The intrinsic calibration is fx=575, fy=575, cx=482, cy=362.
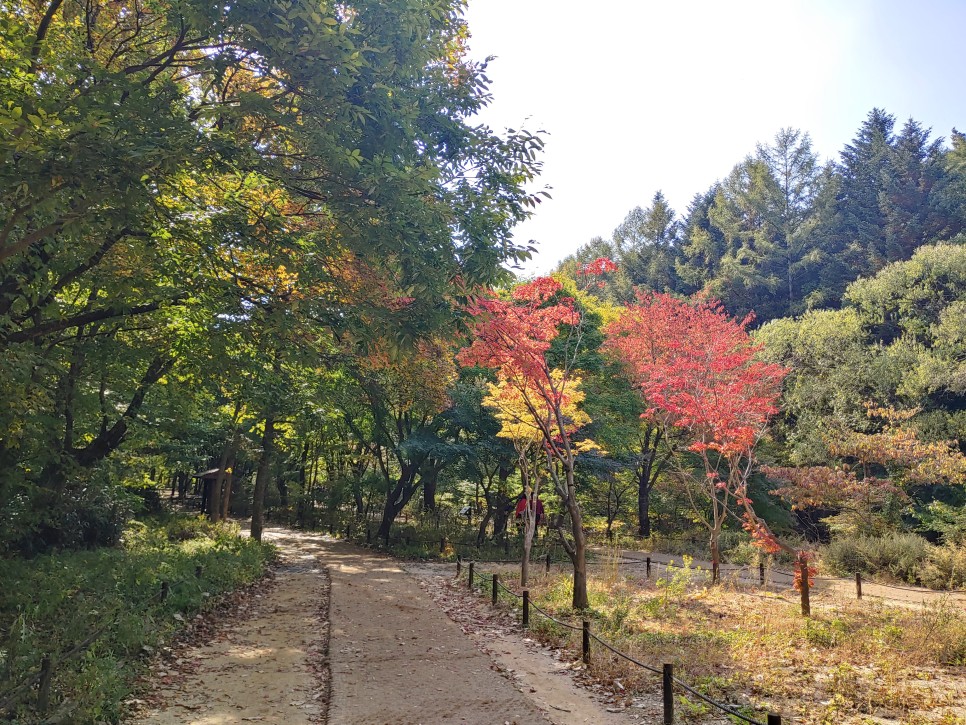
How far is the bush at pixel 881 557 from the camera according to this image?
56.8 feet

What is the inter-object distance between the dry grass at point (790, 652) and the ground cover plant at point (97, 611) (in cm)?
619

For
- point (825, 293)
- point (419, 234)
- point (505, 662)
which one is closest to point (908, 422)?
point (825, 293)

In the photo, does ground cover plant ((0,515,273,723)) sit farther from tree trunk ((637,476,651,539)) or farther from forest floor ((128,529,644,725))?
tree trunk ((637,476,651,539))

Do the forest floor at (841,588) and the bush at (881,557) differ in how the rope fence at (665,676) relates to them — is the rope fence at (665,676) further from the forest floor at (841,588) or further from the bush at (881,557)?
the bush at (881,557)

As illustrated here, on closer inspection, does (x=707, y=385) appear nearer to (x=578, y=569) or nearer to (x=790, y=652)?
(x=578, y=569)

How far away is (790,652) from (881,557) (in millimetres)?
12287

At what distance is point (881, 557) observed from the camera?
18109mm

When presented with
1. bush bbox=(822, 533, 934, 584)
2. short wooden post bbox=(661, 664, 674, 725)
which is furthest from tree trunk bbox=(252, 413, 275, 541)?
bush bbox=(822, 533, 934, 584)

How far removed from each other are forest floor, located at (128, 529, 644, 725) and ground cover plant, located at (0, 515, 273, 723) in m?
0.50

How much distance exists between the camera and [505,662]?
8883 mm

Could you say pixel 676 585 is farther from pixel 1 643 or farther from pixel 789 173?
pixel 789 173

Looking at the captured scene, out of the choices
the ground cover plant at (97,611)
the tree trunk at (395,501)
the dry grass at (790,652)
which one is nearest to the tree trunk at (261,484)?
the ground cover plant at (97,611)

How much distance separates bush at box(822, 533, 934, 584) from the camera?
56.8ft

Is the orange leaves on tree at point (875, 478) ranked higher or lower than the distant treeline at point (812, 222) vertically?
lower
